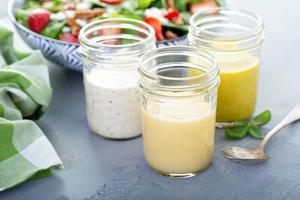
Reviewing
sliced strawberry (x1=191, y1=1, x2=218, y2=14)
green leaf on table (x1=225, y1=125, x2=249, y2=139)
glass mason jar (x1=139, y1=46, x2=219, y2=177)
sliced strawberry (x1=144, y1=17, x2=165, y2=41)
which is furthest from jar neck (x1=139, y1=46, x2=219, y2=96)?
sliced strawberry (x1=191, y1=1, x2=218, y2=14)

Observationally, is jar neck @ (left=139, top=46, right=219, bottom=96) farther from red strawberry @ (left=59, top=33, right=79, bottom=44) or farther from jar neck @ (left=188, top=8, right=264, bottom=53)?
red strawberry @ (left=59, top=33, right=79, bottom=44)

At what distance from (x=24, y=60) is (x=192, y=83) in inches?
14.3

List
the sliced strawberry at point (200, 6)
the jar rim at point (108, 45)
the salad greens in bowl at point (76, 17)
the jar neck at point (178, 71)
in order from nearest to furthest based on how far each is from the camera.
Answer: the jar neck at point (178, 71), the jar rim at point (108, 45), the salad greens in bowl at point (76, 17), the sliced strawberry at point (200, 6)

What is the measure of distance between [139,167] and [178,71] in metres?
0.17

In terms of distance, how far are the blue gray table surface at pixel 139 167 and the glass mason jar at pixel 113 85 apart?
0.03 metres

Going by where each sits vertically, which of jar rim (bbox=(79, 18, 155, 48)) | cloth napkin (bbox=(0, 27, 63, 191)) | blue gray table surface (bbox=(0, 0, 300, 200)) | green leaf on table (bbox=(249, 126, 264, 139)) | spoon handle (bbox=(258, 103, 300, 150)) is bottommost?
blue gray table surface (bbox=(0, 0, 300, 200))

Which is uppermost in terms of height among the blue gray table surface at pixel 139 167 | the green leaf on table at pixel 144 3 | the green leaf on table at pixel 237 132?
the green leaf on table at pixel 144 3

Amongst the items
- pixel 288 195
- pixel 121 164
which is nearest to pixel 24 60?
pixel 121 164

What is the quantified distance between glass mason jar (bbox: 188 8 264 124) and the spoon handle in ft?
0.21

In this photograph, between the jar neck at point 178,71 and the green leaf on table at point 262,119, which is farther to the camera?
the green leaf on table at point 262,119

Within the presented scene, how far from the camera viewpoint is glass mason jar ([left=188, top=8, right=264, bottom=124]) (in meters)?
1.18

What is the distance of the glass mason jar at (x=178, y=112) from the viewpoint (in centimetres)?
105

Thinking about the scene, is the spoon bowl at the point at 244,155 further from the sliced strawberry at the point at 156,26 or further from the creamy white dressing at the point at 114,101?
the sliced strawberry at the point at 156,26

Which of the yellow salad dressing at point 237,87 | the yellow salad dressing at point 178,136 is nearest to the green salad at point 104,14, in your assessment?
the yellow salad dressing at point 237,87
